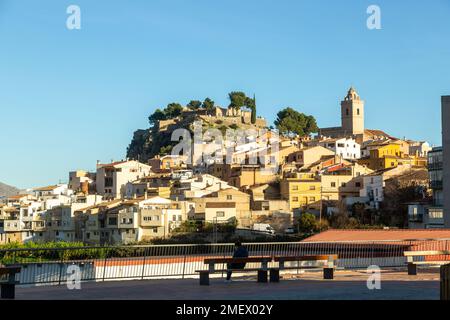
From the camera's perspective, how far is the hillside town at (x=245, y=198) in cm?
8519

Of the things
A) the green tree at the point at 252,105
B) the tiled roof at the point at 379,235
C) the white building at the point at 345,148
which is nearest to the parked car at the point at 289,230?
the white building at the point at 345,148

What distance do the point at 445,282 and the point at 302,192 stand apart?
80.8m

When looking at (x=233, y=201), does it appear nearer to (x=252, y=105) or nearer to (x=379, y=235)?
(x=379, y=235)

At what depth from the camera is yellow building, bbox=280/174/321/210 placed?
309 feet

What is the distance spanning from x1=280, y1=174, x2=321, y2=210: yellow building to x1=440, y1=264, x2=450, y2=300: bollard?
79.6 meters

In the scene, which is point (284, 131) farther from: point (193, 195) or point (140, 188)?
point (193, 195)

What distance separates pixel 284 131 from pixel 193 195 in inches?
2239

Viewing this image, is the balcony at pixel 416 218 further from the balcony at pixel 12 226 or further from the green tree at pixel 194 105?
the green tree at pixel 194 105

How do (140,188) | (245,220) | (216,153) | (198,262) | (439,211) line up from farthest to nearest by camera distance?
(216,153) < (140,188) < (245,220) < (439,211) < (198,262)

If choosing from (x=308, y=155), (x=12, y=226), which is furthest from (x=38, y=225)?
(x=308, y=155)

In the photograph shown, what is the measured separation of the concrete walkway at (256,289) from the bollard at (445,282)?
1.58m

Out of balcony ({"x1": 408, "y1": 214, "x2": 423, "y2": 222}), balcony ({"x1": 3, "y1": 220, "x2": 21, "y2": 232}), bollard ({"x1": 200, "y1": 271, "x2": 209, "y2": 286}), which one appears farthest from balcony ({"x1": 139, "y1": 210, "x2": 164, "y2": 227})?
bollard ({"x1": 200, "y1": 271, "x2": 209, "y2": 286})
